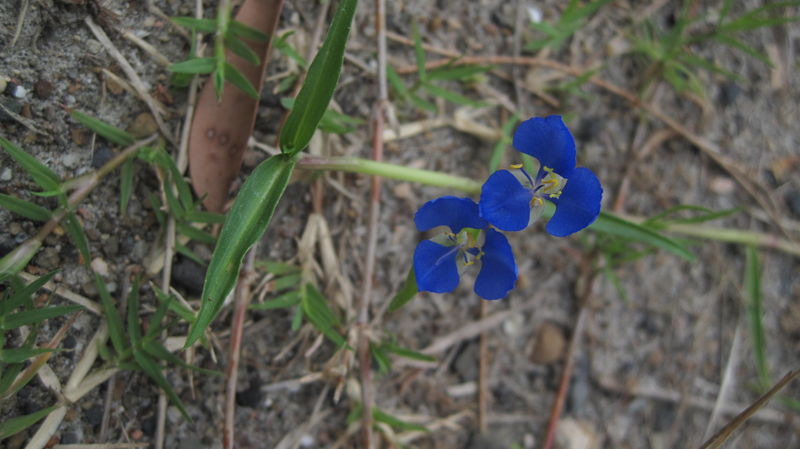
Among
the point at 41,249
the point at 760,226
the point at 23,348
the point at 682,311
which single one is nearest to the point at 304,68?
the point at 41,249

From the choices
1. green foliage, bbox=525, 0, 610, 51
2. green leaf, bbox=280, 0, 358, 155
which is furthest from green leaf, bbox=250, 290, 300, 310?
green foliage, bbox=525, 0, 610, 51

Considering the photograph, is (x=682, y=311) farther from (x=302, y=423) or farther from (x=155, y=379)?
(x=155, y=379)

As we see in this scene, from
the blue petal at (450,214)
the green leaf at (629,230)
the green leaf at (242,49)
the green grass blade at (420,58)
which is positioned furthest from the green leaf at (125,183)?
the green leaf at (629,230)

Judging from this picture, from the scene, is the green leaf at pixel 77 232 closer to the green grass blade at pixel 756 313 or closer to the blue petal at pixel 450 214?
the blue petal at pixel 450 214

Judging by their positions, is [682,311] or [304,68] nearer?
[304,68]

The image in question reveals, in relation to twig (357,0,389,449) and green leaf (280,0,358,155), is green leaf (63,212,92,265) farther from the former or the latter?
twig (357,0,389,449)

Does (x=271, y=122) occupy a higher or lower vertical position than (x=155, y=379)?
higher
